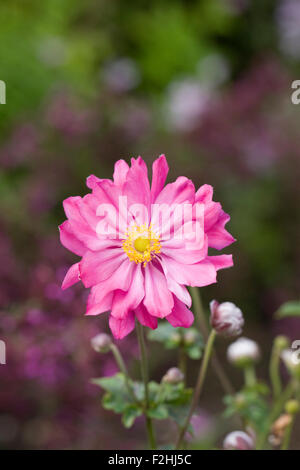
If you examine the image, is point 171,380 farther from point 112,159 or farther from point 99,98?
point 99,98

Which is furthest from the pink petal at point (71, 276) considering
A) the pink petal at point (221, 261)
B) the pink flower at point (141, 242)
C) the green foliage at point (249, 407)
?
the green foliage at point (249, 407)

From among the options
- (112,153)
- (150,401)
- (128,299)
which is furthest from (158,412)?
(112,153)

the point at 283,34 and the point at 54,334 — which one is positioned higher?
the point at 283,34

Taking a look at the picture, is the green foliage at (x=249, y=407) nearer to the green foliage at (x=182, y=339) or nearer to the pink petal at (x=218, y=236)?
the green foliage at (x=182, y=339)

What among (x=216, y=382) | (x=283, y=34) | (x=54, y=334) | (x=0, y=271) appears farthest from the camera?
(x=283, y=34)

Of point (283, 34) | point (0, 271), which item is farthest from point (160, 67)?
point (0, 271)

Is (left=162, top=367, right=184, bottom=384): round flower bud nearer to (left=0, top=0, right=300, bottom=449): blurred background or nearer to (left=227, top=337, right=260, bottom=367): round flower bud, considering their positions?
(left=227, top=337, right=260, bottom=367): round flower bud
